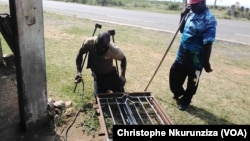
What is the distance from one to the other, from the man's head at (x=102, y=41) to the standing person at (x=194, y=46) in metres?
1.25

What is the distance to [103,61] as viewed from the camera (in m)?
4.54

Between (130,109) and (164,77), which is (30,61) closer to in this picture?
(130,109)

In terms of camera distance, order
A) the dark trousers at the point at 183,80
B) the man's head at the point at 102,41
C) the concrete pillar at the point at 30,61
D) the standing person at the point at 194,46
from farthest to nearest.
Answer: the dark trousers at the point at 183,80 < the standing person at the point at 194,46 < the man's head at the point at 102,41 < the concrete pillar at the point at 30,61

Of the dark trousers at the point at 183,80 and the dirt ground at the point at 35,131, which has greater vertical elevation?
the dark trousers at the point at 183,80

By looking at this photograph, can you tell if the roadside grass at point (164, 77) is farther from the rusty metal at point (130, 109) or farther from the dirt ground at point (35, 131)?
the dirt ground at point (35, 131)

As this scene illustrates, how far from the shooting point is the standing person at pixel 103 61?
14.0 feet

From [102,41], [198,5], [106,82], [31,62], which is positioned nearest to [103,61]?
[106,82]

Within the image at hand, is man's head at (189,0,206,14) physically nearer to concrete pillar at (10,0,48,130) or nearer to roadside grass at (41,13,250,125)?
roadside grass at (41,13,250,125)

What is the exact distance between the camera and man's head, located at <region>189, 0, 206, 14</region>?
4262mm

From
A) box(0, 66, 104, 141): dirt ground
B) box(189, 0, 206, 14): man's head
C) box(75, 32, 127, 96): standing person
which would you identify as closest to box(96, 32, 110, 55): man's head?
box(75, 32, 127, 96): standing person

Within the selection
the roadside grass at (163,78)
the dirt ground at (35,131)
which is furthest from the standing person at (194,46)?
the dirt ground at (35,131)

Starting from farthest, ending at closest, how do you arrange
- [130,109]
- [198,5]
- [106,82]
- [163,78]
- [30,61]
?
[163,78]
[106,82]
[130,109]
[198,5]
[30,61]

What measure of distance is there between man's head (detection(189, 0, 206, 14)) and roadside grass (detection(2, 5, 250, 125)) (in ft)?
5.37

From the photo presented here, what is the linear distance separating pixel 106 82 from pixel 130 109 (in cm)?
63
